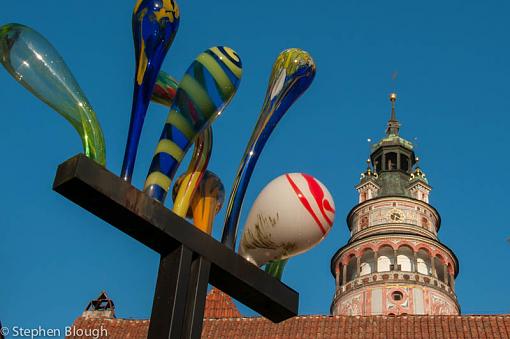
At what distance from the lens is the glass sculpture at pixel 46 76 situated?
4910 mm

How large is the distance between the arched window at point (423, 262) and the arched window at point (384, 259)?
1022mm

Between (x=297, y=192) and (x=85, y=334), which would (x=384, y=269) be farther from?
(x=297, y=192)

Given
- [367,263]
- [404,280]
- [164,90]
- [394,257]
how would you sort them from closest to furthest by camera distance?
[164,90] → [404,280] → [394,257] → [367,263]

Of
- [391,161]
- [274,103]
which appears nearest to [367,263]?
[391,161]

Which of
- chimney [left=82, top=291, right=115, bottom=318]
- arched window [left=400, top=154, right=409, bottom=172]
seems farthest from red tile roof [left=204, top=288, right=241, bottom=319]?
arched window [left=400, top=154, right=409, bottom=172]

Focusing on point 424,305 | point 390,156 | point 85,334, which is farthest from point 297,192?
point 390,156

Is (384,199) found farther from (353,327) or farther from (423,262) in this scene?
(353,327)

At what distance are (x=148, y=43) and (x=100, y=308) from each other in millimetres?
20417

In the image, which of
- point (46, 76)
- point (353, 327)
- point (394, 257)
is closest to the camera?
point (46, 76)

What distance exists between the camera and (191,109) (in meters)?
5.09

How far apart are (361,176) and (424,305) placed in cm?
780

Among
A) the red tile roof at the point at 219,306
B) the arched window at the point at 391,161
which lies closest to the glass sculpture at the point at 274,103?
the red tile roof at the point at 219,306

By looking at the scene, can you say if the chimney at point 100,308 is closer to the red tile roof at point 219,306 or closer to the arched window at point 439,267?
the red tile roof at point 219,306

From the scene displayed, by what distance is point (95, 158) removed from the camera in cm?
480
